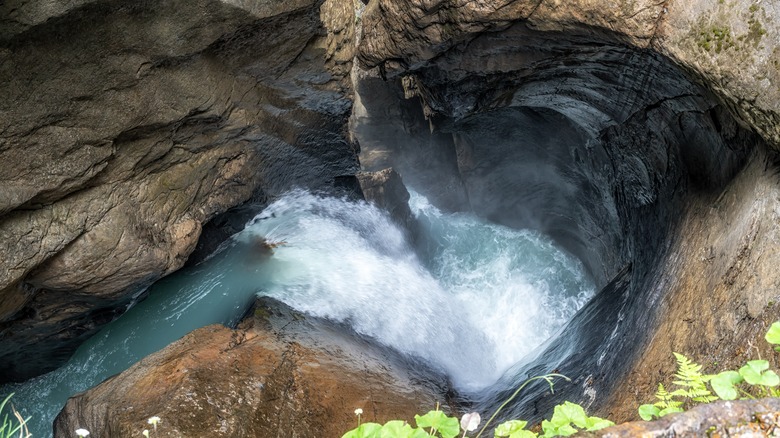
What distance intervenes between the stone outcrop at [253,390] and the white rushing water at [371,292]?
1.27 m

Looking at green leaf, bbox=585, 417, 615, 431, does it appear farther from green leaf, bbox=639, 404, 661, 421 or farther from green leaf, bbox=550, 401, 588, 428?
green leaf, bbox=639, 404, 661, 421

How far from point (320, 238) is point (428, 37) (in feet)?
14.5

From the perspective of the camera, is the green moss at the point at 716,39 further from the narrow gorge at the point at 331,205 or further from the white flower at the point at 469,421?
the white flower at the point at 469,421

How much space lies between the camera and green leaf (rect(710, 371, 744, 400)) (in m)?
2.13

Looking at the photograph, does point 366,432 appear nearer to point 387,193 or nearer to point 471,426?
point 471,426

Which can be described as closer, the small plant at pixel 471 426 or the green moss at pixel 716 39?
the small plant at pixel 471 426

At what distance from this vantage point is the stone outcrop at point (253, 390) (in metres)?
4.55

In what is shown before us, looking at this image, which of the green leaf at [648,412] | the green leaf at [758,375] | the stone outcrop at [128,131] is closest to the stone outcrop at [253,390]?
the stone outcrop at [128,131]

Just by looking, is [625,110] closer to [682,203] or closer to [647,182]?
[647,182]

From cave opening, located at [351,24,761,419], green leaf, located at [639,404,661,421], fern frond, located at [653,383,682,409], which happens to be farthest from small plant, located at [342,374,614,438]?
cave opening, located at [351,24,761,419]

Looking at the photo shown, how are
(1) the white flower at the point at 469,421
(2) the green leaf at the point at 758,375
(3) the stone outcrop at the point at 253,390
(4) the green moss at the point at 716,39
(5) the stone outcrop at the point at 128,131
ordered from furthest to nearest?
1. (5) the stone outcrop at the point at 128,131
2. (3) the stone outcrop at the point at 253,390
3. (4) the green moss at the point at 716,39
4. (1) the white flower at the point at 469,421
5. (2) the green leaf at the point at 758,375

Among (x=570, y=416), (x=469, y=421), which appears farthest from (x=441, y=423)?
(x=570, y=416)

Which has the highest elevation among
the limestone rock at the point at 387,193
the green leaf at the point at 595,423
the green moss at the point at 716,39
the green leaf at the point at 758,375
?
the green moss at the point at 716,39

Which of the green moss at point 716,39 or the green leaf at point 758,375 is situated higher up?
the green moss at point 716,39
